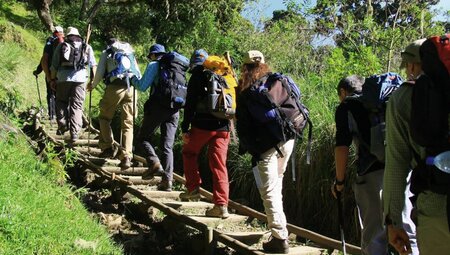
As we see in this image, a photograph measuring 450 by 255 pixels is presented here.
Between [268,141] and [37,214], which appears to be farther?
[268,141]

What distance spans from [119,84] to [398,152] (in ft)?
18.2

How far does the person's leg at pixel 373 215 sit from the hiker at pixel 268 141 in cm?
89

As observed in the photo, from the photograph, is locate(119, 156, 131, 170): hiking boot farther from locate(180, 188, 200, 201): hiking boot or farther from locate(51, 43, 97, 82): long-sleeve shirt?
locate(51, 43, 97, 82): long-sleeve shirt

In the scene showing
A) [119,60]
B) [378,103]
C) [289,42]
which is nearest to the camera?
[378,103]

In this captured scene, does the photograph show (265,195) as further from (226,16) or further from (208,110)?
(226,16)

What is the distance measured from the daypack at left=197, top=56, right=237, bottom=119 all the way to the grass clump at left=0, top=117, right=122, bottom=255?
5.67 ft

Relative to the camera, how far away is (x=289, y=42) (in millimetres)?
13719

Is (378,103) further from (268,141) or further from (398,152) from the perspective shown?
(398,152)

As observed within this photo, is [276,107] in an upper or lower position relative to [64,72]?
lower

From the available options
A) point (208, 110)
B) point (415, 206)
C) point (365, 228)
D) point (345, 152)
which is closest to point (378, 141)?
point (345, 152)

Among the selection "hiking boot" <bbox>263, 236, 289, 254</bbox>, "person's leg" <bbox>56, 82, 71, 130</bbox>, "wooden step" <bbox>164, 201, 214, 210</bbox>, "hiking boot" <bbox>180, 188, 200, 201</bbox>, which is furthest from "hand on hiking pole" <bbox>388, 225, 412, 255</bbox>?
"person's leg" <bbox>56, 82, 71, 130</bbox>

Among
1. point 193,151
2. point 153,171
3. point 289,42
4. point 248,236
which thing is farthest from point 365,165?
point 289,42

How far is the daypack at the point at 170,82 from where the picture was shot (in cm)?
656

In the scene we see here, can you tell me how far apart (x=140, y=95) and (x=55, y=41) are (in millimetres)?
2820
